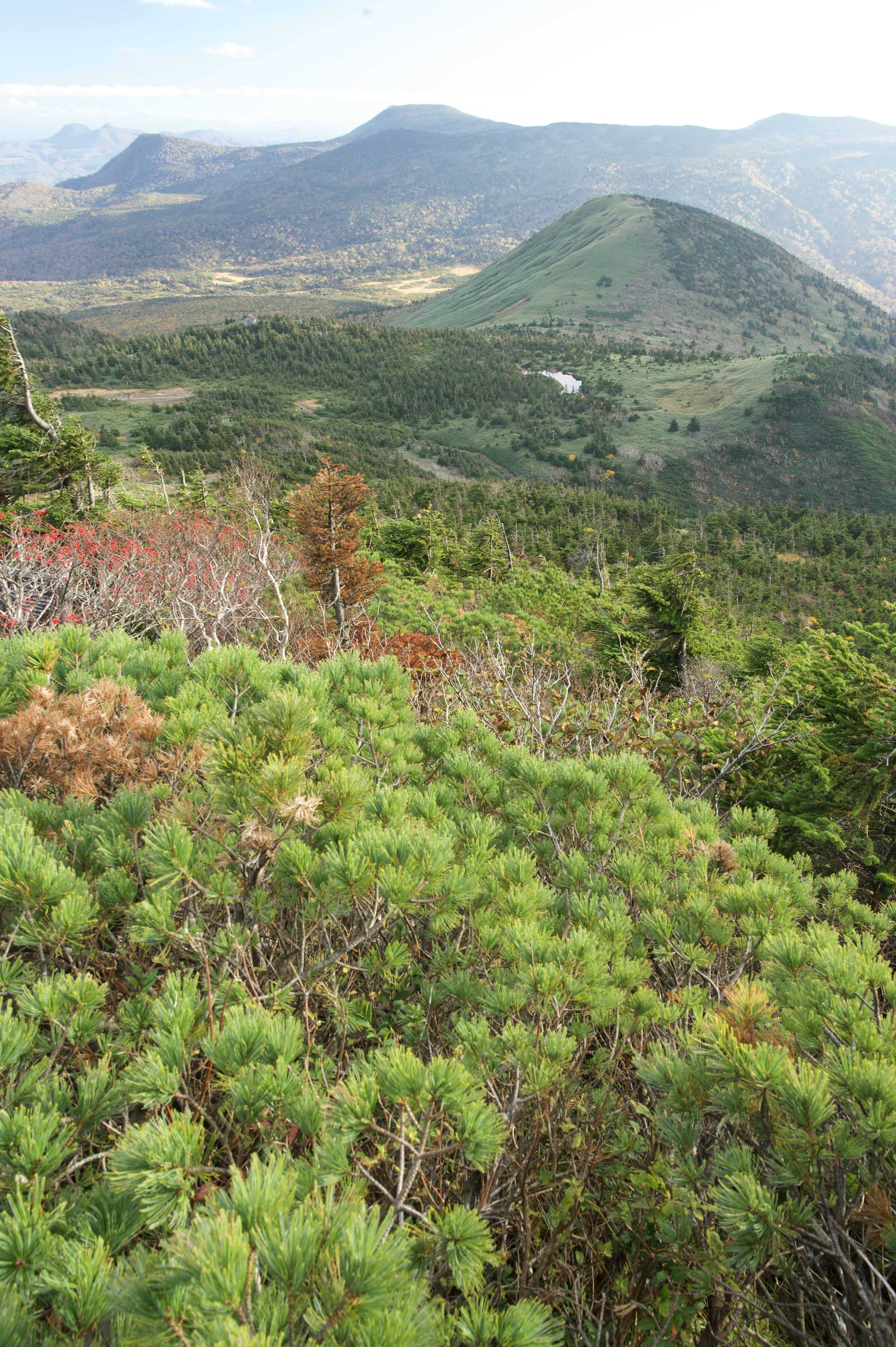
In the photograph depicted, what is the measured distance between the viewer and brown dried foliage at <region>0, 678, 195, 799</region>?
7.50ft

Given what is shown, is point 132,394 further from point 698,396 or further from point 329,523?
point 698,396

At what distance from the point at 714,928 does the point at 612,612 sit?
10311 mm

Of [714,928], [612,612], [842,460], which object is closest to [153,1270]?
[714,928]

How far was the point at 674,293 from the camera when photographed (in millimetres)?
124562

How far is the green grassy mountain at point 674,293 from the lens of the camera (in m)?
114

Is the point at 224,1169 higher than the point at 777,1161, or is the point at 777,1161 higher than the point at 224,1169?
the point at 224,1169

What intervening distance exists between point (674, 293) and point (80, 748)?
15424 cm

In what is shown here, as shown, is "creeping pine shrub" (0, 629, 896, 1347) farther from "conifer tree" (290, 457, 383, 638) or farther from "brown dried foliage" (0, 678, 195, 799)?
"conifer tree" (290, 457, 383, 638)

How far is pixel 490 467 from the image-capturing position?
62.0m

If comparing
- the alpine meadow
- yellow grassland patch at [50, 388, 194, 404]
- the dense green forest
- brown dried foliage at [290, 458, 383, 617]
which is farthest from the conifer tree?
yellow grassland patch at [50, 388, 194, 404]

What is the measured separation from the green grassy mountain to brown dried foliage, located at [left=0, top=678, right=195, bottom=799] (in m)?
125

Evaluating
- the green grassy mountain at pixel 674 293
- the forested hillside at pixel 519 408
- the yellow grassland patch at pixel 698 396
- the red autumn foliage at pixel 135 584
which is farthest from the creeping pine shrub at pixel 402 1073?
the green grassy mountain at pixel 674 293

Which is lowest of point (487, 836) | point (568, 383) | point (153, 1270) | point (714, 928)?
point (714, 928)

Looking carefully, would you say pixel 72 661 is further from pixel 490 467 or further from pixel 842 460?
pixel 842 460
